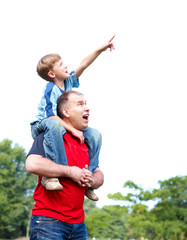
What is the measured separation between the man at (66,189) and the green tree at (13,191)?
147ft

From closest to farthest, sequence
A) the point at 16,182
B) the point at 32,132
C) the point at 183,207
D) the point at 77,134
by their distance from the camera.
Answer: the point at 77,134 → the point at 32,132 → the point at 183,207 → the point at 16,182

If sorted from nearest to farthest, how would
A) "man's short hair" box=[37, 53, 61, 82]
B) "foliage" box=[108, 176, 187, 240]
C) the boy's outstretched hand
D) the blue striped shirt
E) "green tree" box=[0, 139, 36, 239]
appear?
the blue striped shirt, "man's short hair" box=[37, 53, 61, 82], the boy's outstretched hand, "foliage" box=[108, 176, 187, 240], "green tree" box=[0, 139, 36, 239]

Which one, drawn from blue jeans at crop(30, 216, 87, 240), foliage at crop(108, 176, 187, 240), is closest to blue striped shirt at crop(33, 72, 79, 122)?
blue jeans at crop(30, 216, 87, 240)

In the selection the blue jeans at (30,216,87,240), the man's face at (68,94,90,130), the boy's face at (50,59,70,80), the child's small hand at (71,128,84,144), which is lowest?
the blue jeans at (30,216,87,240)

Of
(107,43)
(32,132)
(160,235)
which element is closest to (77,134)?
(32,132)

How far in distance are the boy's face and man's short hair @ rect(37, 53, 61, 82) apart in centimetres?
4

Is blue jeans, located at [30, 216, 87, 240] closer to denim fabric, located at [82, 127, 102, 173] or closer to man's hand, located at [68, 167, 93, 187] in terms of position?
man's hand, located at [68, 167, 93, 187]

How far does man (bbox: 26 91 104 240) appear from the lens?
2.91 metres

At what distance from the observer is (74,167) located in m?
3.04

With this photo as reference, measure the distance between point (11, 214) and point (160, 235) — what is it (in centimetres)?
2247

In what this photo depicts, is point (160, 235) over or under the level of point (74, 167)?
over

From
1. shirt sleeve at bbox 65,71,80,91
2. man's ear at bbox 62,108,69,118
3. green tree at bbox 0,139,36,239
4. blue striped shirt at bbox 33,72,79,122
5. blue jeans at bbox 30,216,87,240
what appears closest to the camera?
blue jeans at bbox 30,216,87,240

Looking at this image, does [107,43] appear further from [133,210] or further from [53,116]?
[133,210]

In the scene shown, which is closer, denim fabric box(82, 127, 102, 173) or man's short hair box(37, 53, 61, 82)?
denim fabric box(82, 127, 102, 173)
